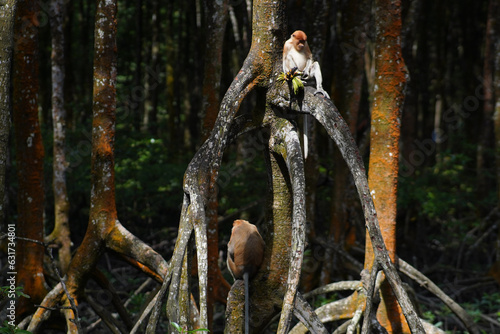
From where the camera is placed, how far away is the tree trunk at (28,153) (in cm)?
588

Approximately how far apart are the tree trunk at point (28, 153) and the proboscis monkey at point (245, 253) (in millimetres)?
2376

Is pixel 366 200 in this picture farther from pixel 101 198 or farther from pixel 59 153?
pixel 59 153

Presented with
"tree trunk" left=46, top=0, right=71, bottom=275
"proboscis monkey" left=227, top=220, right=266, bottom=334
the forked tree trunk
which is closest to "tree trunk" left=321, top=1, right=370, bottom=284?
"proboscis monkey" left=227, top=220, right=266, bottom=334

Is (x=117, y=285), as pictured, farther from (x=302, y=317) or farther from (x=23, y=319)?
(x=302, y=317)

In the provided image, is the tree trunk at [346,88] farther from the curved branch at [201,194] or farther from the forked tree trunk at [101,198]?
the curved branch at [201,194]

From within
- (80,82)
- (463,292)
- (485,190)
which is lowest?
(463,292)

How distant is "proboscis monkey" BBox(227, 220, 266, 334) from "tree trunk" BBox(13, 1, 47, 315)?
2.38 m

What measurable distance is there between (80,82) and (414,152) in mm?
13260

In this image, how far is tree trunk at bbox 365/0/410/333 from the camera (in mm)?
4836

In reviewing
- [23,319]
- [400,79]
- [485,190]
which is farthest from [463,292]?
[23,319]

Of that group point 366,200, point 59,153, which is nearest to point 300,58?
point 366,200

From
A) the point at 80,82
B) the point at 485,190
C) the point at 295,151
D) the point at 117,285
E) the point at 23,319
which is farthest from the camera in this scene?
the point at 80,82

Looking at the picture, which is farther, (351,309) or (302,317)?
(351,309)

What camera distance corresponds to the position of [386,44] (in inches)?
198
